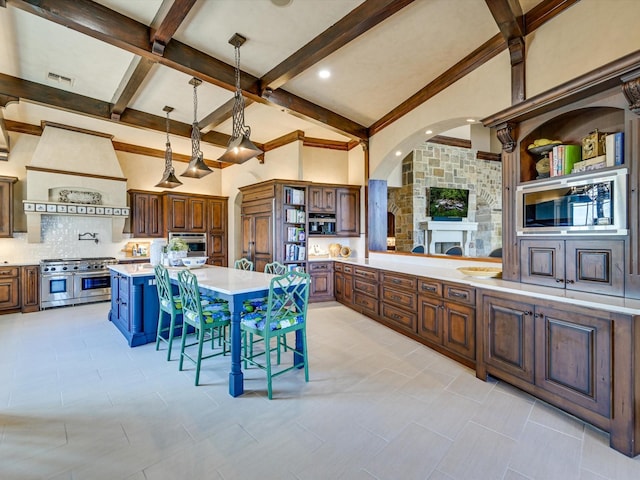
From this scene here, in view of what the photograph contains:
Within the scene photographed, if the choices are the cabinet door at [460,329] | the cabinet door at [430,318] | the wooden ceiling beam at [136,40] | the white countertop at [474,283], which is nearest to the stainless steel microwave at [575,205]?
the white countertop at [474,283]

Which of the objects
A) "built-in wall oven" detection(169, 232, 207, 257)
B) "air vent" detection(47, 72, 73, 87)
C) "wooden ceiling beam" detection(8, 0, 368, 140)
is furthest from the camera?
"built-in wall oven" detection(169, 232, 207, 257)

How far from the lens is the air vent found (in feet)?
12.7

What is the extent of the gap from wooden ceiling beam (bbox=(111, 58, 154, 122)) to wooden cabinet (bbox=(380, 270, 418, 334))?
3.80 m

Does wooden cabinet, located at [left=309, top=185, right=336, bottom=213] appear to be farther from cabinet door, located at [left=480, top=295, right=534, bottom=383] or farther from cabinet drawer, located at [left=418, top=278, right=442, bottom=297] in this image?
cabinet door, located at [left=480, top=295, right=534, bottom=383]

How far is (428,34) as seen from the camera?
3059 mm

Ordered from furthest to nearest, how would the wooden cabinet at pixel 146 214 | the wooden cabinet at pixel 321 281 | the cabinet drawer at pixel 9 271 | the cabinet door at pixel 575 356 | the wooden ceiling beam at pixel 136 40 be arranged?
the wooden cabinet at pixel 146 214 → the wooden cabinet at pixel 321 281 → the cabinet drawer at pixel 9 271 → the wooden ceiling beam at pixel 136 40 → the cabinet door at pixel 575 356

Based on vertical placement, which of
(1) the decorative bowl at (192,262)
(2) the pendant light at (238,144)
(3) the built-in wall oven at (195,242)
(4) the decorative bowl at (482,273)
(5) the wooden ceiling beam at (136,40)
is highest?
(5) the wooden ceiling beam at (136,40)

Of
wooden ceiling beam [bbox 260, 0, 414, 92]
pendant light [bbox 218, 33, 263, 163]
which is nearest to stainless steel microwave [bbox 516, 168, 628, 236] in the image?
wooden ceiling beam [bbox 260, 0, 414, 92]

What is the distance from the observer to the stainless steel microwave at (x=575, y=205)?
206 cm

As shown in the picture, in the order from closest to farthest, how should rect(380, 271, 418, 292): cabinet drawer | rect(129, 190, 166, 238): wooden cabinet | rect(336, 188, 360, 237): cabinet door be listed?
rect(380, 271, 418, 292): cabinet drawer
rect(336, 188, 360, 237): cabinet door
rect(129, 190, 166, 238): wooden cabinet

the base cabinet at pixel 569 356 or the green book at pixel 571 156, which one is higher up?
the green book at pixel 571 156

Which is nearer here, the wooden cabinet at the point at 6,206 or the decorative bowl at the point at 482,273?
the decorative bowl at the point at 482,273

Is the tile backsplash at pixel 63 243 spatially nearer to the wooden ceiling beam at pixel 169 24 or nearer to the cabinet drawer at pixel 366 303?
the wooden ceiling beam at pixel 169 24

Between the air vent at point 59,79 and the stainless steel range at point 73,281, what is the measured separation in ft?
9.54
